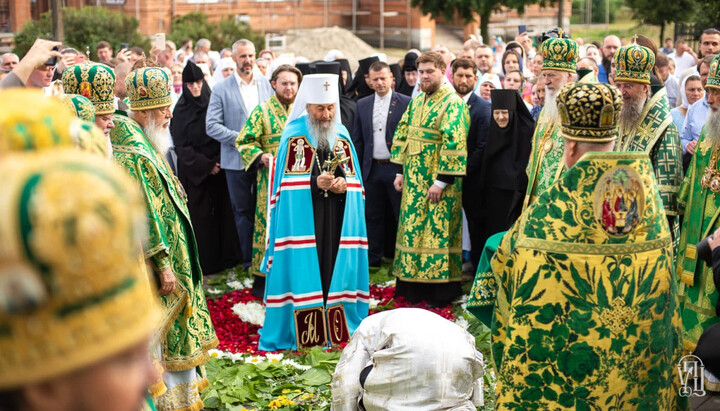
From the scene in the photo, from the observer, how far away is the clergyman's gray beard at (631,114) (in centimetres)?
563

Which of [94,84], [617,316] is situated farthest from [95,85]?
[617,316]

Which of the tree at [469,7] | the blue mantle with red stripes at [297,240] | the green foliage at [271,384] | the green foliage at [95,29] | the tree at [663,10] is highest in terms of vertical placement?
the tree at [469,7]

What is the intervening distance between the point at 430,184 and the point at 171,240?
11.7 ft

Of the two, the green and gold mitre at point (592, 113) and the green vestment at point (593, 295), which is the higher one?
the green and gold mitre at point (592, 113)

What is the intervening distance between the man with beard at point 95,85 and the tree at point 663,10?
3064 cm

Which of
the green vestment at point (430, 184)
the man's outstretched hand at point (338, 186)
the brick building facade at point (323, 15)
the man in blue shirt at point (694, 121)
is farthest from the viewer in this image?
the brick building facade at point (323, 15)

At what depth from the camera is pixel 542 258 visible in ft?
11.8

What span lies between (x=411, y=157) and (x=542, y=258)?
15.6 feet

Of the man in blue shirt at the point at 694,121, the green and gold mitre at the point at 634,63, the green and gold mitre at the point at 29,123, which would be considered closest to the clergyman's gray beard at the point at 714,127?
the green and gold mitre at the point at 634,63

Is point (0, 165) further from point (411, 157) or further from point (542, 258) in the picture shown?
point (411, 157)

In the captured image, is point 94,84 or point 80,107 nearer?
point 80,107

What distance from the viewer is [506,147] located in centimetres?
850

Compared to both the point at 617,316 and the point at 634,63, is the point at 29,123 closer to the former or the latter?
the point at 617,316

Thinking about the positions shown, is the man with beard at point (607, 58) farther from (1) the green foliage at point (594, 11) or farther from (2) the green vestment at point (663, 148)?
(1) the green foliage at point (594, 11)
